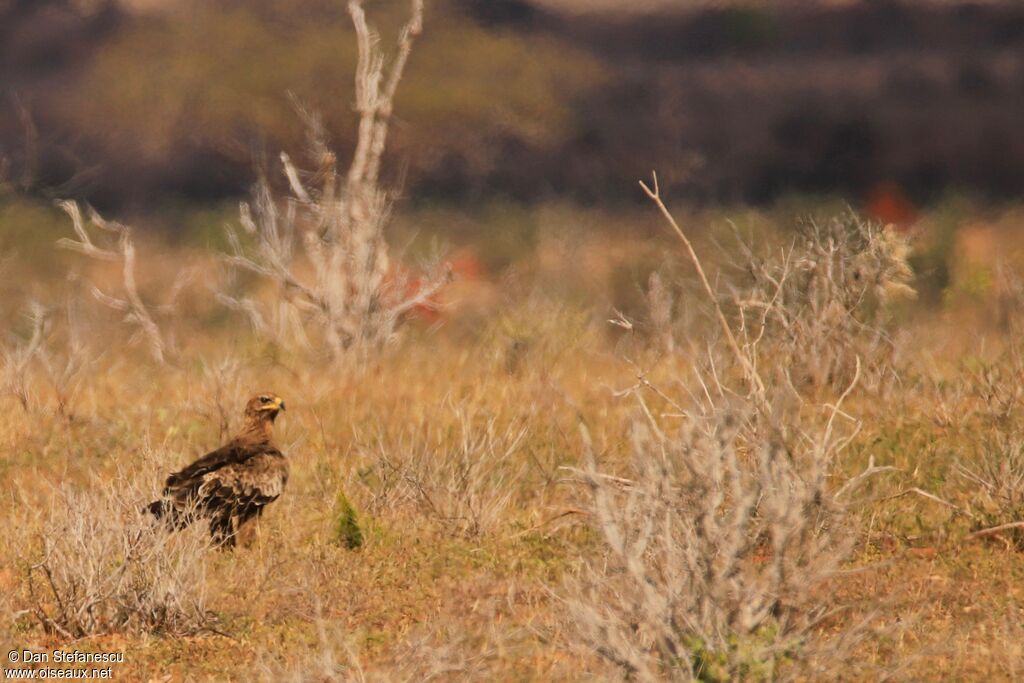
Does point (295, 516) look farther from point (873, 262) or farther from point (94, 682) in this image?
point (873, 262)

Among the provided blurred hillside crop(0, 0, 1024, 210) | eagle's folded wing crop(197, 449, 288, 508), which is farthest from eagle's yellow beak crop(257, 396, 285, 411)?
blurred hillside crop(0, 0, 1024, 210)

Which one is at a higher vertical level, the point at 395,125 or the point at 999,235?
the point at 999,235

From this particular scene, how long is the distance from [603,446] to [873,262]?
224cm

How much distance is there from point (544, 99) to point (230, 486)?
13204 millimetres

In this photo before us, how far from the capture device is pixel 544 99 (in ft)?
65.4

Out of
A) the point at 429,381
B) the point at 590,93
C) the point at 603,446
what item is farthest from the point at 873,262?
the point at 590,93

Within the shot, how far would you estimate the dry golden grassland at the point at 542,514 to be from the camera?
5.08 m

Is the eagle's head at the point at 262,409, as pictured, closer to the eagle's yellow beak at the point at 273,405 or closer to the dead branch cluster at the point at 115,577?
the eagle's yellow beak at the point at 273,405

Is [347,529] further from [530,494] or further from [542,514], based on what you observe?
[530,494]

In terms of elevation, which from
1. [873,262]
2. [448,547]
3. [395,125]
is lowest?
[395,125]

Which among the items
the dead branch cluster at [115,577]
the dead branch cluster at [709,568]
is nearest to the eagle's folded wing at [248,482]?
Result: the dead branch cluster at [115,577]

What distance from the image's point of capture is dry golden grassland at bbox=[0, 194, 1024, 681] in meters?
5.08

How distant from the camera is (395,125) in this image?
71.4 ft

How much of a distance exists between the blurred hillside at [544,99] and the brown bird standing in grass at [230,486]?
7.27 m
